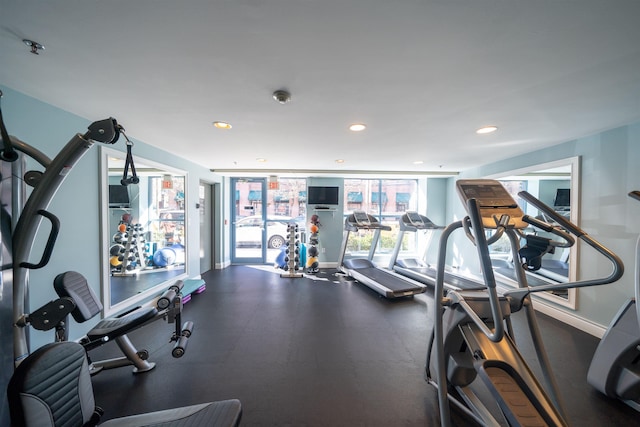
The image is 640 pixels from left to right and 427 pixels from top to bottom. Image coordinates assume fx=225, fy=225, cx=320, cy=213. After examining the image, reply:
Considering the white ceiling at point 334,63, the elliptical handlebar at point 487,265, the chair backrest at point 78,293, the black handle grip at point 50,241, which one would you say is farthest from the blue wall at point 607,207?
the chair backrest at point 78,293

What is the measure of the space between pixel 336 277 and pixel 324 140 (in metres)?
3.20

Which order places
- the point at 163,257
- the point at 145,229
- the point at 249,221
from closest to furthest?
the point at 163,257 < the point at 145,229 < the point at 249,221

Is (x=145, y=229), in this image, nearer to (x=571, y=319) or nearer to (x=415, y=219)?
(x=415, y=219)

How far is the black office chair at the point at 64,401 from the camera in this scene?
86 centimetres

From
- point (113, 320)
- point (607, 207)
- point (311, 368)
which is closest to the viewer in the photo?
point (113, 320)

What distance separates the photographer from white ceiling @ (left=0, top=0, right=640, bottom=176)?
1.08 m

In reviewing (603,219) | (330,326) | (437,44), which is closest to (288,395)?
(330,326)

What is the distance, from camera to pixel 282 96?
1807 mm

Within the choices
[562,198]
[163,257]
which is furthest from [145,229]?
[562,198]

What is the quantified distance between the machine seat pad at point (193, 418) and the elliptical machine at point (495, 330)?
4.29 ft

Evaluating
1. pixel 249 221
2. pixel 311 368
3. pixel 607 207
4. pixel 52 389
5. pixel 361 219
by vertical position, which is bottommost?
pixel 311 368

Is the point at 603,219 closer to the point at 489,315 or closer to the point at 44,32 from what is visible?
the point at 489,315

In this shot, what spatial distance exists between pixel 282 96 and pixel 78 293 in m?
2.15

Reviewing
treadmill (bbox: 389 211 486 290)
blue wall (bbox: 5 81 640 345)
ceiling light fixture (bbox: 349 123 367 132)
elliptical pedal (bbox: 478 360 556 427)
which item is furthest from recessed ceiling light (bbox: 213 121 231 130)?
treadmill (bbox: 389 211 486 290)
